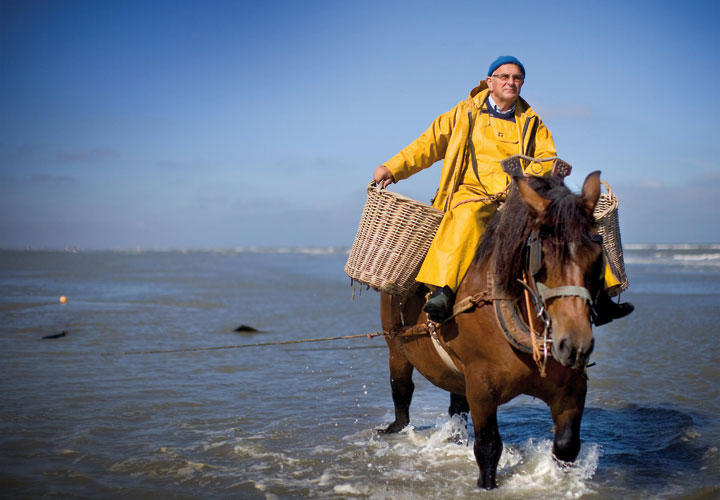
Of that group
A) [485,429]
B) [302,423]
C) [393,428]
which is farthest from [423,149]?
[302,423]

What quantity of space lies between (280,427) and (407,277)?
262 cm

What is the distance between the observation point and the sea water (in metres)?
4.48

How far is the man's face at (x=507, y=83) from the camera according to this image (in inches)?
164

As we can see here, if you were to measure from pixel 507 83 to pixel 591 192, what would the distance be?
1.40 m

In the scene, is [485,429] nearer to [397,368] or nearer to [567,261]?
[567,261]

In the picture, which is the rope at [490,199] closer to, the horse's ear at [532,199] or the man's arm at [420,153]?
the man's arm at [420,153]

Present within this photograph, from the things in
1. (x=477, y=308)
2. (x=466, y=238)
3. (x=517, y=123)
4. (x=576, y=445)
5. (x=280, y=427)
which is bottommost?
(x=280, y=427)

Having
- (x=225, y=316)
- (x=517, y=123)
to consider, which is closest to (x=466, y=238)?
(x=517, y=123)

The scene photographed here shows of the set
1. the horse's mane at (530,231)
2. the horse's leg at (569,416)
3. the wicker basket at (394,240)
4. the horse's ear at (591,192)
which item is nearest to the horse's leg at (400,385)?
the wicker basket at (394,240)

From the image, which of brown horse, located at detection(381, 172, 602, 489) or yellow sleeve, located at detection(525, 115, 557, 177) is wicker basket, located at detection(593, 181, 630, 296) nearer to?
yellow sleeve, located at detection(525, 115, 557, 177)

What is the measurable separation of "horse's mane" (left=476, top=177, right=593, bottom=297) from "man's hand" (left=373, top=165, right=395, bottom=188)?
0.97 metres

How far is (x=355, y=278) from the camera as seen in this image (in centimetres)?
463

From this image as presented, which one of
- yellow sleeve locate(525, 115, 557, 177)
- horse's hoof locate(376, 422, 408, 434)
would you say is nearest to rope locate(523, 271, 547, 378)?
yellow sleeve locate(525, 115, 557, 177)

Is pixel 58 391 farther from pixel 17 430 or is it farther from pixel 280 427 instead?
pixel 280 427
